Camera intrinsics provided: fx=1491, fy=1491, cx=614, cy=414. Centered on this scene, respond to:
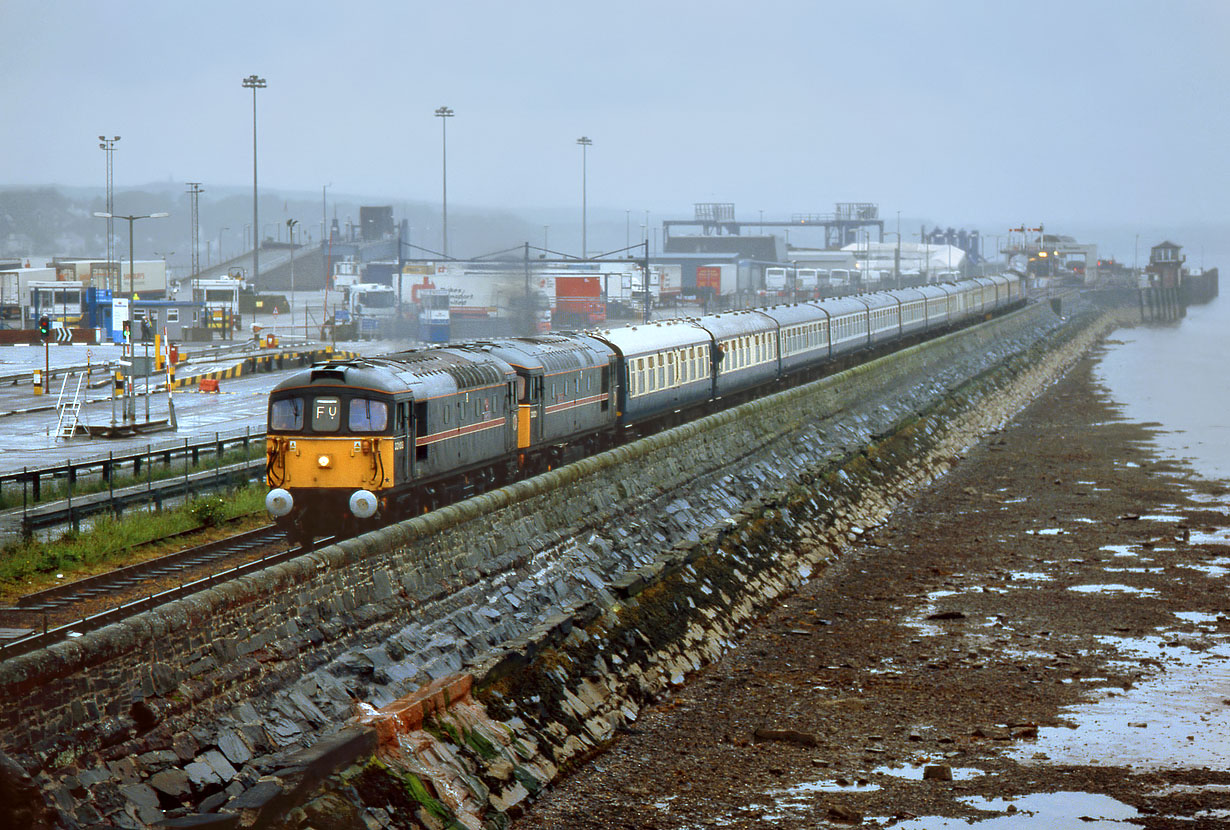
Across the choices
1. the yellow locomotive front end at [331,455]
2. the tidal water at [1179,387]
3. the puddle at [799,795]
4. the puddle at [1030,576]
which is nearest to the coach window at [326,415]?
the yellow locomotive front end at [331,455]

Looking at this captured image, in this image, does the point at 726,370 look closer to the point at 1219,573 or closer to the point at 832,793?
the point at 1219,573

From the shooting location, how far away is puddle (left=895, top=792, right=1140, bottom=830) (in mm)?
19234

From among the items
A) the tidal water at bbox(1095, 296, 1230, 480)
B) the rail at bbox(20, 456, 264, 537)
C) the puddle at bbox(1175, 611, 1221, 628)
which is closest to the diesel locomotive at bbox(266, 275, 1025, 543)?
the rail at bbox(20, 456, 264, 537)

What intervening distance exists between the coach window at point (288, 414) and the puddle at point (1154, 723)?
45.5 feet

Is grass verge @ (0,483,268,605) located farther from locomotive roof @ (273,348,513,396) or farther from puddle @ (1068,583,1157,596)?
puddle @ (1068,583,1157,596)

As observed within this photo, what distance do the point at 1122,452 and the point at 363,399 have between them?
43267 millimetres

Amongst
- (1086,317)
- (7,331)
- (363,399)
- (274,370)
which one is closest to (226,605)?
(363,399)

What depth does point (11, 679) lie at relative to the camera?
1294cm

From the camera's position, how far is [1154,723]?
23891 millimetres

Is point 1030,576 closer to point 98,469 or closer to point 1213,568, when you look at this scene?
point 1213,568

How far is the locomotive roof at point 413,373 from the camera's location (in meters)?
27.5

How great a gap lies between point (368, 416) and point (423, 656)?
802 centimetres

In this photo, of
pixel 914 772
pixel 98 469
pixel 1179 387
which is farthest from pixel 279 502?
pixel 1179 387

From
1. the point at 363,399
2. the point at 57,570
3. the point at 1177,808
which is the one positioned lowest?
the point at 1177,808
